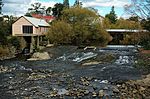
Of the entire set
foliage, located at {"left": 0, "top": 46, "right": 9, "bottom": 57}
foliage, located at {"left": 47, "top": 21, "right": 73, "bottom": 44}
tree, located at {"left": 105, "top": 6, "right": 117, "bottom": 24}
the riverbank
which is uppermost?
tree, located at {"left": 105, "top": 6, "right": 117, "bottom": 24}

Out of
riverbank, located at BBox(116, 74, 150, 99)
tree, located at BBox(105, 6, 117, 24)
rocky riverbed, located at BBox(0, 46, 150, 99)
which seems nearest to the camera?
riverbank, located at BBox(116, 74, 150, 99)

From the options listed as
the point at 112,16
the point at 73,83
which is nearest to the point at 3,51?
the point at 73,83

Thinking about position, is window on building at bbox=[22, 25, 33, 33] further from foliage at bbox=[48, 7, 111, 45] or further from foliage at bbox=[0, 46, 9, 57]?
foliage at bbox=[0, 46, 9, 57]

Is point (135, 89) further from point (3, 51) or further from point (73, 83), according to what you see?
point (3, 51)

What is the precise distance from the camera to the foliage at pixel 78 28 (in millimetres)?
56625

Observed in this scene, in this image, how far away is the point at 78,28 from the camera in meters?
56.7

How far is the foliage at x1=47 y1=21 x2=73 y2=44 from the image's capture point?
184 feet

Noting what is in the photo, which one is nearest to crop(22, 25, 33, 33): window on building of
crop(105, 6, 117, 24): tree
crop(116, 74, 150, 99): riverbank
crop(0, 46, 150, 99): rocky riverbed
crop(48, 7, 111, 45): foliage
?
crop(48, 7, 111, 45): foliage

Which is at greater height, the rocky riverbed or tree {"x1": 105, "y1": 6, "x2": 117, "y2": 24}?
tree {"x1": 105, "y1": 6, "x2": 117, "y2": 24}

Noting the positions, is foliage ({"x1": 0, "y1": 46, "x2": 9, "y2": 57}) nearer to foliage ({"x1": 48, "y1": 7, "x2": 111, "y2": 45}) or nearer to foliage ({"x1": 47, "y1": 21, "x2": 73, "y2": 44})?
foliage ({"x1": 47, "y1": 21, "x2": 73, "y2": 44})

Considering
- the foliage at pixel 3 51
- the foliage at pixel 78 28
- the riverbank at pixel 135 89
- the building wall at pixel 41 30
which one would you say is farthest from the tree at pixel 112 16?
the riverbank at pixel 135 89

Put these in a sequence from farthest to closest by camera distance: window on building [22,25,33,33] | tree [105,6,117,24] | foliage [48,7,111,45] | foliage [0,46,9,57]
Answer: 1. tree [105,6,117,24]
2. window on building [22,25,33,33]
3. foliage [48,7,111,45]
4. foliage [0,46,9,57]

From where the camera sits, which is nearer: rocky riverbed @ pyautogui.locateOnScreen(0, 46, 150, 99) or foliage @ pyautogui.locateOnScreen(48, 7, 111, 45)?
rocky riverbed @ pyautogui.locateOnScreen(0, 46, 150, 99)

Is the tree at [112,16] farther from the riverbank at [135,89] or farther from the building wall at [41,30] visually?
the riverbank at [135,89]
